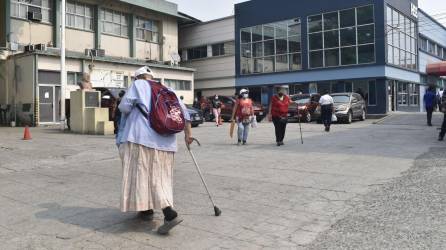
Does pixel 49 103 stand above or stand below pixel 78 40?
below

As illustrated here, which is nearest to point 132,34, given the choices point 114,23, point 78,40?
point 114,23

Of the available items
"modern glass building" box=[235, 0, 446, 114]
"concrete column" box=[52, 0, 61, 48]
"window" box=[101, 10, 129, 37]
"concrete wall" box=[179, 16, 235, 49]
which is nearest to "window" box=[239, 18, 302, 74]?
"modern glass building" box=[235, 0, 446, 114]

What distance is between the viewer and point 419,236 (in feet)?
14.7

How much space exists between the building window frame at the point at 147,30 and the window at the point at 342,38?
40.6ft

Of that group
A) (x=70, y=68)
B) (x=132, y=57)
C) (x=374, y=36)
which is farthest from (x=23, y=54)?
(x=374, y=36)

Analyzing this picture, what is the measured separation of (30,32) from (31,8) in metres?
1.42

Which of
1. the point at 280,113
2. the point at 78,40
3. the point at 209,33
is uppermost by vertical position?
the point at 209,33

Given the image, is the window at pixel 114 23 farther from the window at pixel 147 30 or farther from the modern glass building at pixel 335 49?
the modern glass building at pixel 335 49

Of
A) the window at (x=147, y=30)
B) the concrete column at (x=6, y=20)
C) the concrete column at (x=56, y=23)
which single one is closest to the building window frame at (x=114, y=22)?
the window at (x=147, y=30)

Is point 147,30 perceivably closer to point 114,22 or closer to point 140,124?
point 114,22

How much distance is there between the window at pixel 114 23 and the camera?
32281mm

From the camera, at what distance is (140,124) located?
4.79 m

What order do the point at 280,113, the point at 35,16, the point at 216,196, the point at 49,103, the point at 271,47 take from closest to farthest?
1. the point at 216,196
2. the point at 280,113
3. the point at 49,103
4. the point at 35,16
5. the point at 271,47

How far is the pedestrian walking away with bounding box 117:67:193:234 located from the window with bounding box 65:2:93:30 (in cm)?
2682
